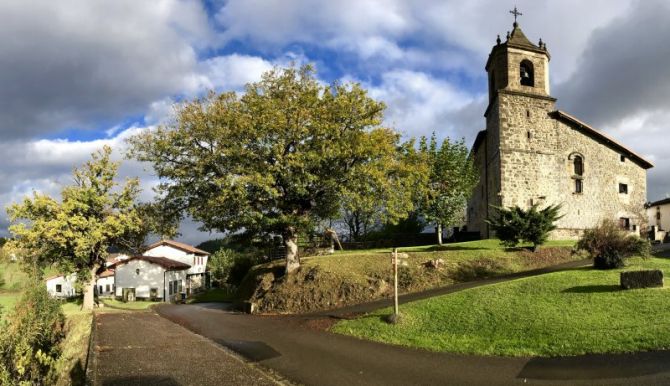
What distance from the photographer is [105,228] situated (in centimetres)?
2911

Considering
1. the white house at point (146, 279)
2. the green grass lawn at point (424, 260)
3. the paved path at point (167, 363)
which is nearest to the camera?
the paved path at point (167, 363)

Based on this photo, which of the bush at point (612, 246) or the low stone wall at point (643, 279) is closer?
the low stone wall at point (643, 279)

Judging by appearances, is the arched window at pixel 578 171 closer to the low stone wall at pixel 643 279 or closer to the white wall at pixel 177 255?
the low stone wall at pixel 643 279

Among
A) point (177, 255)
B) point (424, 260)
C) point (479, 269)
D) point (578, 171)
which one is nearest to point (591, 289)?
point (479, 269)

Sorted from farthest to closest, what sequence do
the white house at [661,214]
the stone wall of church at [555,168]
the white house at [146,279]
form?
the white house at [661,214] → the white house at [146,279] → the stone wall of church at [555,168]

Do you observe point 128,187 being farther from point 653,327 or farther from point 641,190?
point 641,190

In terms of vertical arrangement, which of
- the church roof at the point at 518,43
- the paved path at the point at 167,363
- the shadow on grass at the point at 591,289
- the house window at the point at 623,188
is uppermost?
the church roof at the point at 518,43

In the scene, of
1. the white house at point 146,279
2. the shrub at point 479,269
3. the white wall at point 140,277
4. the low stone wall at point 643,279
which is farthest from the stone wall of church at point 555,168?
the white wall at point 140,277

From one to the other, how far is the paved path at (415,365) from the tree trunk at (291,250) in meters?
9.30

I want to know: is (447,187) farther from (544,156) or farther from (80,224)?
(80,224)

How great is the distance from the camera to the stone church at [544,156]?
33406 millimetres

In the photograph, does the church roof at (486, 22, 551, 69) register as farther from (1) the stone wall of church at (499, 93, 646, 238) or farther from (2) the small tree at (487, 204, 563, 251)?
(2) the small tree at (487, 204, 563, 251)

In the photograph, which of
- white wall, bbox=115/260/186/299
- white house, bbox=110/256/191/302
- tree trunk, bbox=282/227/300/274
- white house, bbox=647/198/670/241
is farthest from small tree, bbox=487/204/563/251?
white house, bbox=647/198/670/241

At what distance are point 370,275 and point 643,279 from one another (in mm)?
11312
